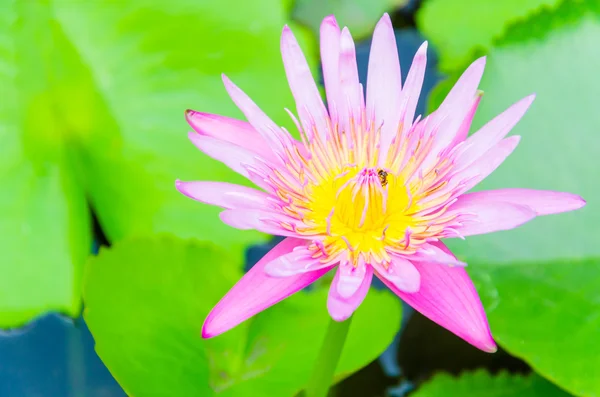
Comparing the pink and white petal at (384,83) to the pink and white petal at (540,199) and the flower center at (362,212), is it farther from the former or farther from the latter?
the pink and white petal at (540,199)

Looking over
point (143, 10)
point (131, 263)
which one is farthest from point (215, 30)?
point (131, 263)

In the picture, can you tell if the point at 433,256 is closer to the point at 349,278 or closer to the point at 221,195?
the point at 349,278

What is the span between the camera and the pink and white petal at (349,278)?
925 mm

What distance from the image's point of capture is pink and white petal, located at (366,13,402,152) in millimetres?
1181

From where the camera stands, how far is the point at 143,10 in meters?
1.76

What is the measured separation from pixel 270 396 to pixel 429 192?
58 cm

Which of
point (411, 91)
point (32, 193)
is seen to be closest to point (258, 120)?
point (411, 91)

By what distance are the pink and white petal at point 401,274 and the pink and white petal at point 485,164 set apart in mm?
176

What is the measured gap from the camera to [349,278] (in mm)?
962

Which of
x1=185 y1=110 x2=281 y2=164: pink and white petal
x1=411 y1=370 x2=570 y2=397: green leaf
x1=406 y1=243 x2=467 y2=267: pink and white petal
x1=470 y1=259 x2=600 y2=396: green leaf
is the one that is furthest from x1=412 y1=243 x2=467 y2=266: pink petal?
x1=411 y1=370 x2=570 y2=397: green leaf

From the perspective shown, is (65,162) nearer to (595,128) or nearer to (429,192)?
(429,192)

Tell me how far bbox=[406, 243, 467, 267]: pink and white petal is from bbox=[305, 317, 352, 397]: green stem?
174 millimetres

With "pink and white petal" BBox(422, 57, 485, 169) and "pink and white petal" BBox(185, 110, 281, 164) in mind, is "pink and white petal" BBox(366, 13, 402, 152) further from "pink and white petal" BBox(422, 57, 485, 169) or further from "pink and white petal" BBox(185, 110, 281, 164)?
"pink and white petal" BBox(185, 110, 281, 164)

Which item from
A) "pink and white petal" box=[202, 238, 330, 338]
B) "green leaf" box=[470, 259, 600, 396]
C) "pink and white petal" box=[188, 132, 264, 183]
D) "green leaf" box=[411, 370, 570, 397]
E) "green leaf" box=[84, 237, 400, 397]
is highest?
"pink and white petal" box=[188, 132, 264, 183]
